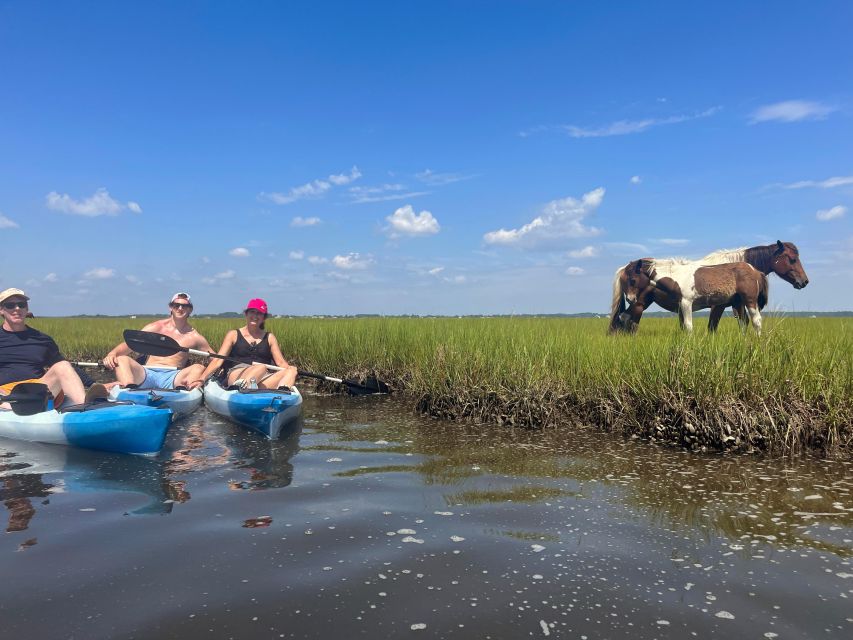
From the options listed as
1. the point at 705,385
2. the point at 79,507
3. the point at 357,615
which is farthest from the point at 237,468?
the point at 705,385

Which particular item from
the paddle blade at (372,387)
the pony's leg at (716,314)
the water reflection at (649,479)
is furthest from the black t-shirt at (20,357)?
the pony's leg at (716,314)

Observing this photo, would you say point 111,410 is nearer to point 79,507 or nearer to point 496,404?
point 79,507

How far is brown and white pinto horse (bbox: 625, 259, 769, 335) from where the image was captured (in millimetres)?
11430

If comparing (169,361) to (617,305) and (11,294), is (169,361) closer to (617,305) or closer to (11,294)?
(11,294)

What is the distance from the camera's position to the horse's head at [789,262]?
1188cm

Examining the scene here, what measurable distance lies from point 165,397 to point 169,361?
1.41 meters

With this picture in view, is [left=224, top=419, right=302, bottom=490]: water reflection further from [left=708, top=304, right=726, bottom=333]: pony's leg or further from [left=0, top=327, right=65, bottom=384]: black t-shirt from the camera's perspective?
[left=708, top=304, right=726, bottom=333]: pony's leg

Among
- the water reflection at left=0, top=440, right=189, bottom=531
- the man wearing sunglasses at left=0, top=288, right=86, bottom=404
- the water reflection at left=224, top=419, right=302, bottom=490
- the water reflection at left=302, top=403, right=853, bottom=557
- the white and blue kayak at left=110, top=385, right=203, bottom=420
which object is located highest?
the man wearing sunglasses at left=0, top=288, right=86, bottom=404

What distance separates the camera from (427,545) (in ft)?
11.9

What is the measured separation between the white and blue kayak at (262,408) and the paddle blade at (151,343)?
135cm

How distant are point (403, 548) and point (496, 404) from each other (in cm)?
426

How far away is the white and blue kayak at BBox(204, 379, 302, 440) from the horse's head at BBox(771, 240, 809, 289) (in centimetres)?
1072

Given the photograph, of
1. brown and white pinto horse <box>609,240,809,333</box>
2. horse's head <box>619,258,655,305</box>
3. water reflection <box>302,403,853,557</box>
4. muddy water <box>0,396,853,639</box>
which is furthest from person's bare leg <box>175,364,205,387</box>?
horse's head <box>619,258,655,305</box>

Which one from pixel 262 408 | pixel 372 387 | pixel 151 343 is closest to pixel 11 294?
pixel 151 343
